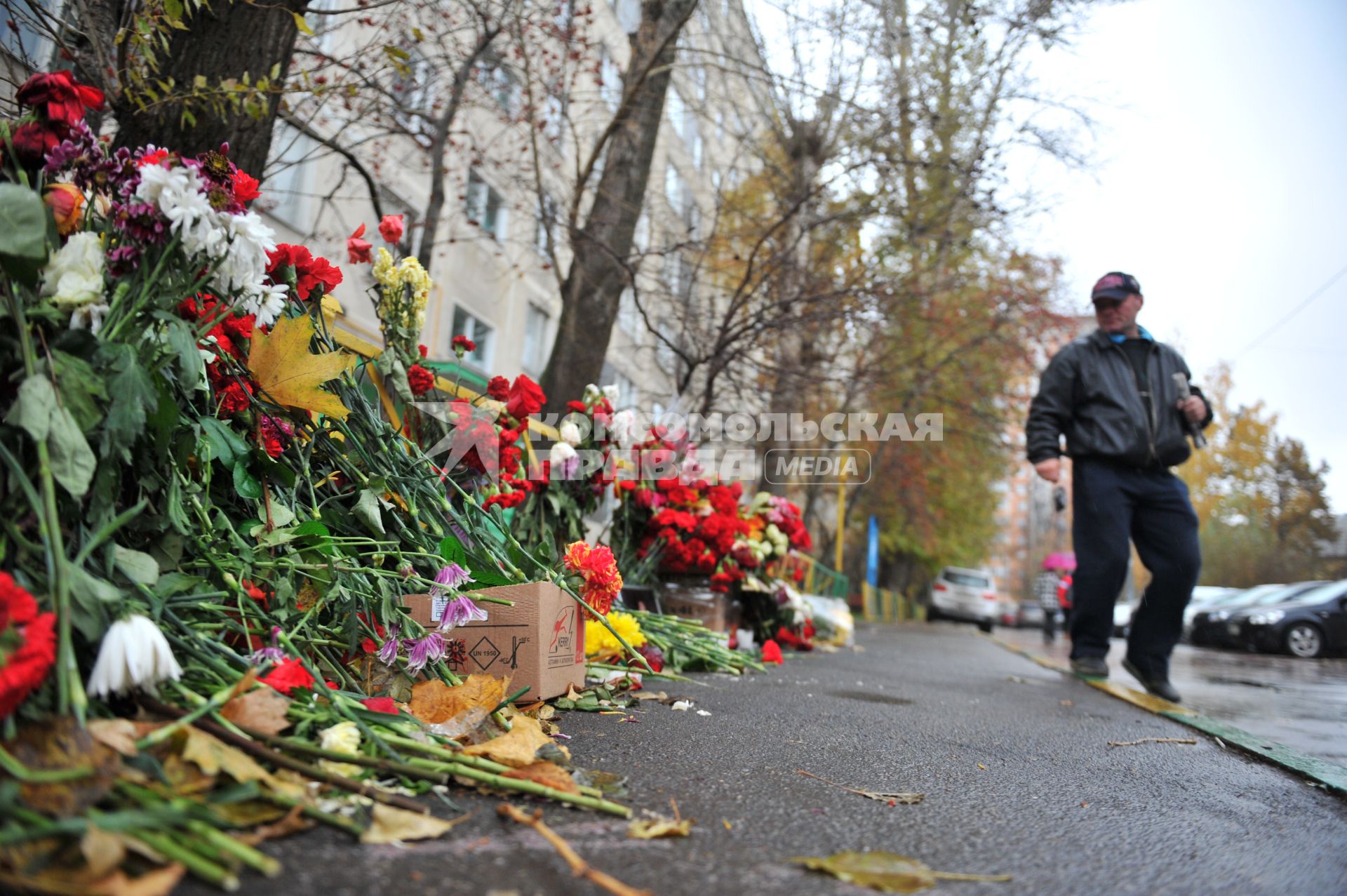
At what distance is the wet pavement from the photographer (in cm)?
357

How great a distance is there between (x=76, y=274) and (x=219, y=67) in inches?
75.8

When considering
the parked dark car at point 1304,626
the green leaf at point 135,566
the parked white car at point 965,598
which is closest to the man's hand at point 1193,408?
the green leaf at point 135,566

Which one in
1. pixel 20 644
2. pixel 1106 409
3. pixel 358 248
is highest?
pixel 358 248

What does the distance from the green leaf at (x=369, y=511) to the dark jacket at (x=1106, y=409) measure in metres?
3.60

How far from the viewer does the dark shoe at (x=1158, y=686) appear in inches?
167

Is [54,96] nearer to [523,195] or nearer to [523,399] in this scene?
[523,399]

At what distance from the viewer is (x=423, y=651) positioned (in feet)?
6.90

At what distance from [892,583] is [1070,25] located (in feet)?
70.1

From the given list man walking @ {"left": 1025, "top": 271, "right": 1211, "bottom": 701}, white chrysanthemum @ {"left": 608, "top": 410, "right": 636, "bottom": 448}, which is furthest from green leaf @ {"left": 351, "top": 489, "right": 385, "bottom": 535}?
man walking @ {"left": 1025, "top": 271, "right": 1211, "bottom": 701}

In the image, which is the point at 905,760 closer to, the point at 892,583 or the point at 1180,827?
the point at 1180,827

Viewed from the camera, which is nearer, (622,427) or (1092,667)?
(622,427)

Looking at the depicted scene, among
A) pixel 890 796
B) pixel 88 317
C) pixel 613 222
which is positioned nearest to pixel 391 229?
pixel 88 317

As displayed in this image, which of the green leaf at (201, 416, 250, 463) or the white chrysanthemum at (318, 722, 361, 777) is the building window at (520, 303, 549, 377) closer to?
the green leaf at (201, 416, 250, 463)

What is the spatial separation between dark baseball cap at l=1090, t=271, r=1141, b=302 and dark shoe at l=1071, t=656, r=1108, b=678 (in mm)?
1976
